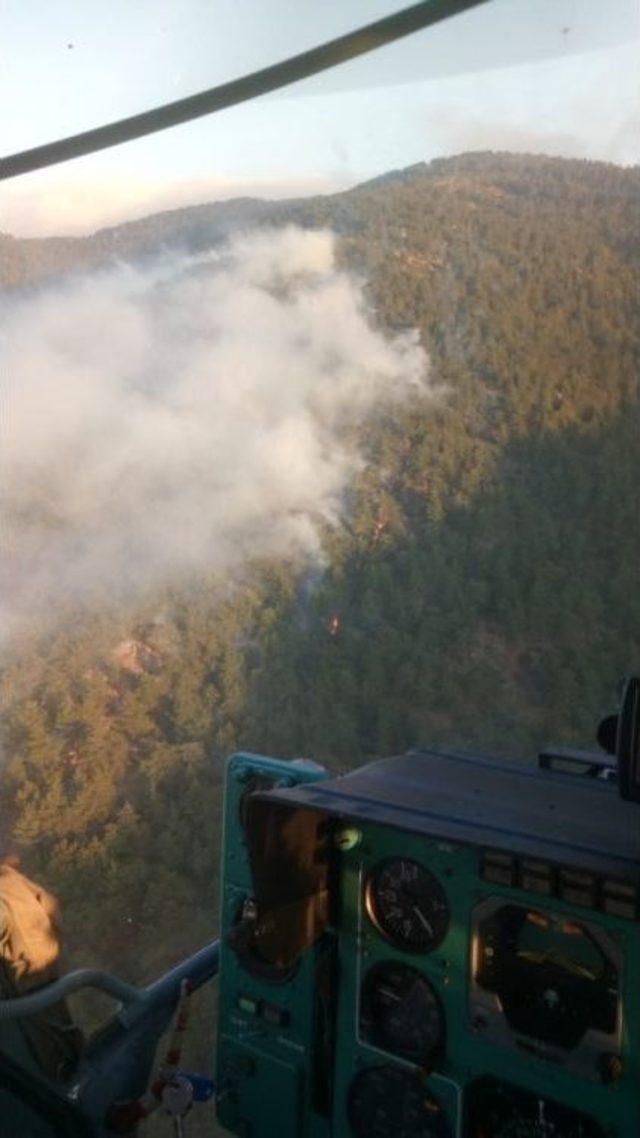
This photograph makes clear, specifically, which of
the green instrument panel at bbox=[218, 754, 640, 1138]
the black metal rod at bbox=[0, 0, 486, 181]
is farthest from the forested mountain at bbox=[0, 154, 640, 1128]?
the black metal rod at bbox=[0, 0, 486, 181]

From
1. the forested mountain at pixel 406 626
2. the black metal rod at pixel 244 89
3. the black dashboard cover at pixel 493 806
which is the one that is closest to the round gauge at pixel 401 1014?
the black dashboard cover at pixel 493 806

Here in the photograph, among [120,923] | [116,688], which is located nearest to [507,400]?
[116,688]

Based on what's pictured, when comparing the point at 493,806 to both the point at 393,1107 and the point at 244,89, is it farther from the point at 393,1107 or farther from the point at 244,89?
the point at 244,89

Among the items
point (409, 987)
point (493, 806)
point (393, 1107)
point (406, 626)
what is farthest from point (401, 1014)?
point (406, 626)

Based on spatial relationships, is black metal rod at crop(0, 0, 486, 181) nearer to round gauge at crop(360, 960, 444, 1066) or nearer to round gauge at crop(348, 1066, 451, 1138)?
Result: round gauge at crop(360, 960, 444, 1066)

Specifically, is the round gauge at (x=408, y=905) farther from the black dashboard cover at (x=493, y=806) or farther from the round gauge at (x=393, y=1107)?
the round gauge at (x=393, y=1107)

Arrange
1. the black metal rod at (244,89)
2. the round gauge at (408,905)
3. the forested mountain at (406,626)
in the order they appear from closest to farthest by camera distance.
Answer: the black metal rod at (244,89) < the round gauge at (408,905) < the forested mountain at (406,626)
